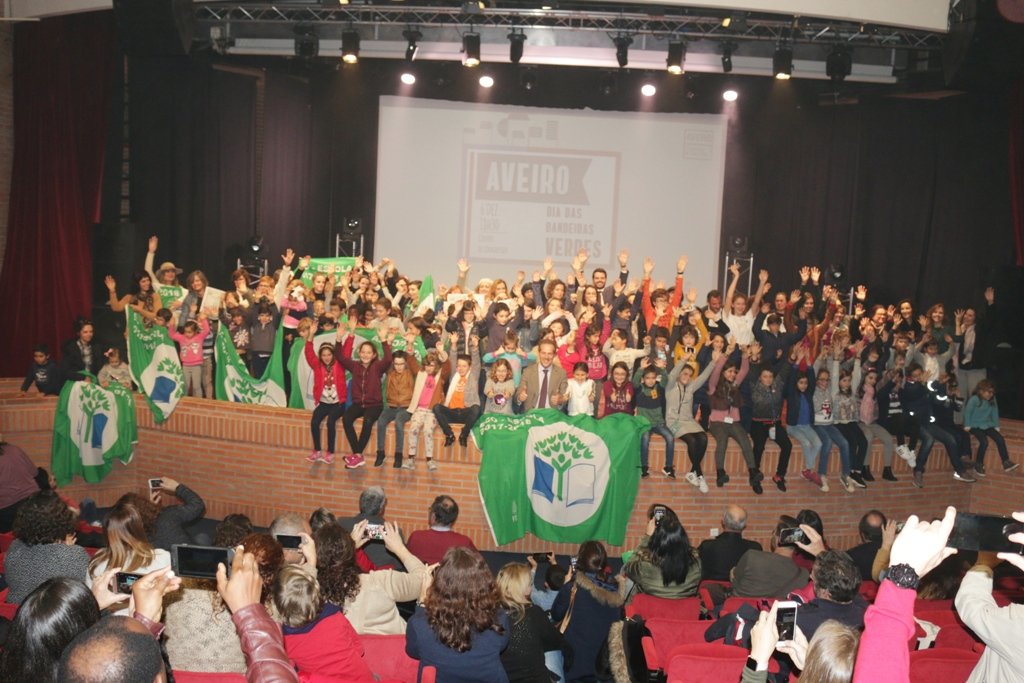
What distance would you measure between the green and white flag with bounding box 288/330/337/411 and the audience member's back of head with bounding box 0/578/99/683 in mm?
7081

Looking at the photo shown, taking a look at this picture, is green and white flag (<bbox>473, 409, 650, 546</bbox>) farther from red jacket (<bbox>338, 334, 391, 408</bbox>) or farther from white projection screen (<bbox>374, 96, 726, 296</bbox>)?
white projection screen (<bbox>374, 96, 726, 296</bbox>)


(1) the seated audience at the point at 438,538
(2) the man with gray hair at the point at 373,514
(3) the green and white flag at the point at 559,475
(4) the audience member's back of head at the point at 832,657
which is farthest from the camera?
(3) the green and white flag at the point at 559,475

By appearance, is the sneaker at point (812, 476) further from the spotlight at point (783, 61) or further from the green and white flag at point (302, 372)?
the green and white flag at point (302, 372)

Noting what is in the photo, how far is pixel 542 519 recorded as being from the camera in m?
9.13

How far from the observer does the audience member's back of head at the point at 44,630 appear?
8.45ft

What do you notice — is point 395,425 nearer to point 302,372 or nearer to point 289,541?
point 302,372

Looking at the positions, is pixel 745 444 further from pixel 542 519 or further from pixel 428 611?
pixel 428 611

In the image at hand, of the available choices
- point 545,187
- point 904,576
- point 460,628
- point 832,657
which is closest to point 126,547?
point 460,628

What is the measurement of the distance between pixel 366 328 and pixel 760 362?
410 cm

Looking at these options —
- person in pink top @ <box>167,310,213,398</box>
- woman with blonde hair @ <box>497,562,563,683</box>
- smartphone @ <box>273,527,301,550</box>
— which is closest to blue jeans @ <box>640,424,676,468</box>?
woman with blonde hair @ <box>497,562,563,683</box>

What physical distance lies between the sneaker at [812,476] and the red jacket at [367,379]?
4323 millimetres

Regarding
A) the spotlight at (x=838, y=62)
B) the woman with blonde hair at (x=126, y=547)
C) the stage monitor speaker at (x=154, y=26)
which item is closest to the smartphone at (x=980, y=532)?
the woman with blonde hair at (x=126, y=547)

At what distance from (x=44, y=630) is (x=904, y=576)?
92.1 inches

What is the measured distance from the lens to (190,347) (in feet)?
33.0
